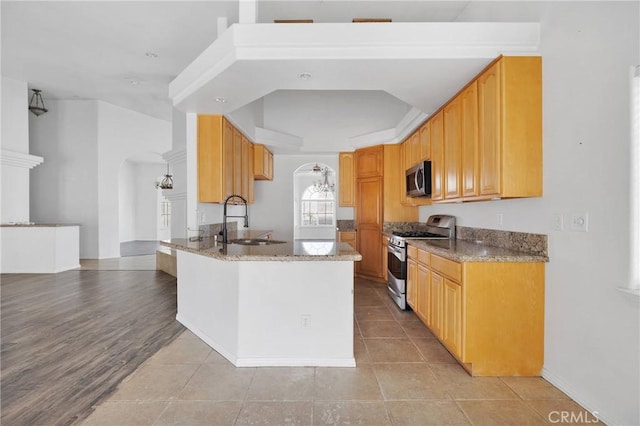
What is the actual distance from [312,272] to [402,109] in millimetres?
4093

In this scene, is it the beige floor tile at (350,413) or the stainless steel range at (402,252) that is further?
the stainless steel range at (402,252)

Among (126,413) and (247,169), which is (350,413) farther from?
(247,169)

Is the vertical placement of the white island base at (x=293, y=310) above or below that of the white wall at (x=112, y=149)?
below

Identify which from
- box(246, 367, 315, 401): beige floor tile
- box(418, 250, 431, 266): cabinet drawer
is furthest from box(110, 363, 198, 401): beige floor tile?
box(418, 250, 431, 266): cabinet drawer

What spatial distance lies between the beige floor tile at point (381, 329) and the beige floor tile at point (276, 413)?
1221 millimetres

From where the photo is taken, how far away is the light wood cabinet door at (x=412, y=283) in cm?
336

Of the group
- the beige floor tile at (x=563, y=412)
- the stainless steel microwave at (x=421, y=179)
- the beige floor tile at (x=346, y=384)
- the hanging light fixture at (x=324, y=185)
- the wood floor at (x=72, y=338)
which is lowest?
the beige floor tile at (x=563, y=412)

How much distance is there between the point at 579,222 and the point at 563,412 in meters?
1.18

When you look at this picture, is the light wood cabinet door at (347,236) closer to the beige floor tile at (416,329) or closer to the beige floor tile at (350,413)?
the beige floor tile at (416,329)

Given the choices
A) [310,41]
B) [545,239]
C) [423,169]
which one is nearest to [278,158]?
[423,169]

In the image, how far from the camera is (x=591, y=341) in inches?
74.7

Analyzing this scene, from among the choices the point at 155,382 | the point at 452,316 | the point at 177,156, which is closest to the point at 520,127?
the point at 452,316

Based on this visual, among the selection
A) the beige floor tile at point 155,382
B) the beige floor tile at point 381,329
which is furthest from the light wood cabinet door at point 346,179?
the beige floor tile at point 155,382

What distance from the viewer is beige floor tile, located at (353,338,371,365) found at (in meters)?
2.50
